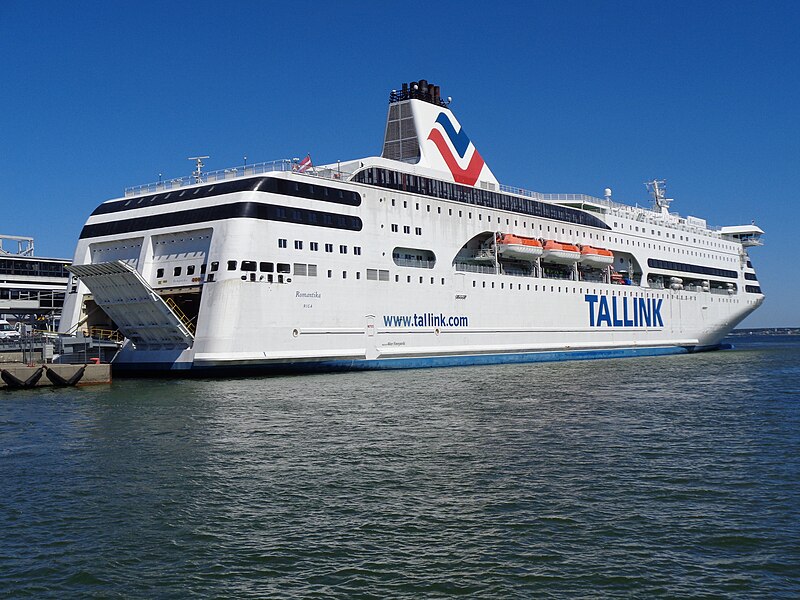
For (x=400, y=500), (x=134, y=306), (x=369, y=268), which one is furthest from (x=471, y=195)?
(x=400, y=500)

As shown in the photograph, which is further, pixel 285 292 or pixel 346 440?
pixel 285 292

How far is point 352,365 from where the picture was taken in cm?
3184

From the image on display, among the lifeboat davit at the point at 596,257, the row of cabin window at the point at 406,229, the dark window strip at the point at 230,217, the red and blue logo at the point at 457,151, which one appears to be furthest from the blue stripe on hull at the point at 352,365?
the red and blue logo at the point at 457,151

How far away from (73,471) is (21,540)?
12.6 ft

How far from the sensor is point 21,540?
373 inches

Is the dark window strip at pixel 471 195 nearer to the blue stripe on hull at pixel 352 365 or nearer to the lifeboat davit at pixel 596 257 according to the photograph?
the lifeboat davit at pixel 596 257

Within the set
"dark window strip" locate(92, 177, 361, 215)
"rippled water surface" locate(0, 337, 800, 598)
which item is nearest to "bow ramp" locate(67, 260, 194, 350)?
"dark window strip" locate(92, 177, 361, 215)

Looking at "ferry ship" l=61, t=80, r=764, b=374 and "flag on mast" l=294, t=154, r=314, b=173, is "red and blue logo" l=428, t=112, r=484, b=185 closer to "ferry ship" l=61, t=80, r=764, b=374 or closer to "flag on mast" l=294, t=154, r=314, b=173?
"ferry ship" l=61, t=80, r=764, b=374

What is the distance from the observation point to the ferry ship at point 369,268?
28.8 m

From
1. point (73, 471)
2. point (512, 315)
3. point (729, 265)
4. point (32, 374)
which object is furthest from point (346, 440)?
point (729, 265)

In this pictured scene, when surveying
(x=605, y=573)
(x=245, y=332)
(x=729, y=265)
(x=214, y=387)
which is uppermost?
(x=729, y=265)

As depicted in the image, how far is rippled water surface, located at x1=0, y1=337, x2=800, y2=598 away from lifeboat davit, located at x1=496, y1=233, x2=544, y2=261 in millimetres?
19774

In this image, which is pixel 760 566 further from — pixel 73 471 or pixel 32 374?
pixel 32 374

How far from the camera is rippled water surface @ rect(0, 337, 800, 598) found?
8.23 m
